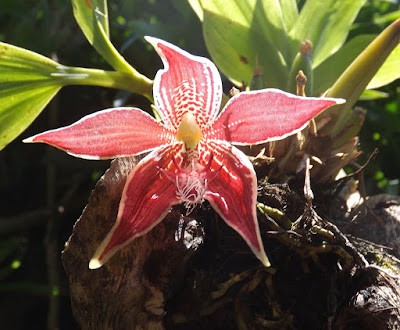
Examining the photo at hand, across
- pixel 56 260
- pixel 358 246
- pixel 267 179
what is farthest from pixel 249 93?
pixel 56 260

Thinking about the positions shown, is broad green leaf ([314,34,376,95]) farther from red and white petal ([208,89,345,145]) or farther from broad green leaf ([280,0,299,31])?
red and white petal ([208,89,345,145])

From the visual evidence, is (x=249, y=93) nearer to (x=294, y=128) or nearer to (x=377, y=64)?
(x=294, y=128)

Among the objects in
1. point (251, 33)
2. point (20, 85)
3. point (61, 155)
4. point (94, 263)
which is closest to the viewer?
point (94, 263)

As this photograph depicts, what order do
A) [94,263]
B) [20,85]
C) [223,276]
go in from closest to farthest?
[94,263]
[223,276]
[20,85]

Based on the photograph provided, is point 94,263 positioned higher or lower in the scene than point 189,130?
lower

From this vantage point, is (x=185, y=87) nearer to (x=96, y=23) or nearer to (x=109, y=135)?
(x=109, y=135)

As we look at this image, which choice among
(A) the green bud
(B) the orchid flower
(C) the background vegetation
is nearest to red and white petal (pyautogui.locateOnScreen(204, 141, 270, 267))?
(B) the orchid flower

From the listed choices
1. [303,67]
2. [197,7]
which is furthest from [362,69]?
[197,7]
